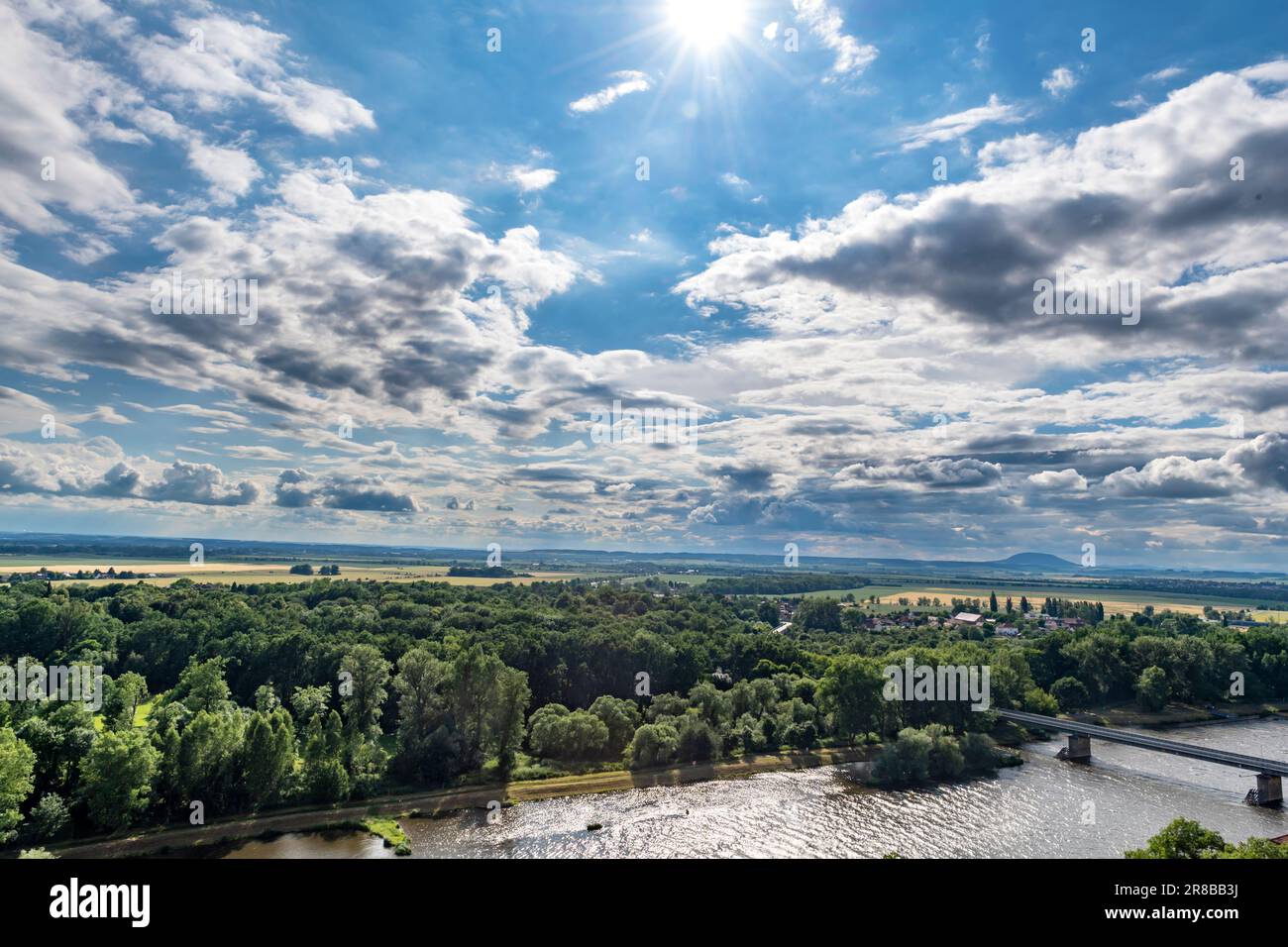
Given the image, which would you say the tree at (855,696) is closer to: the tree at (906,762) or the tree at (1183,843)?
the tree at (906,762)

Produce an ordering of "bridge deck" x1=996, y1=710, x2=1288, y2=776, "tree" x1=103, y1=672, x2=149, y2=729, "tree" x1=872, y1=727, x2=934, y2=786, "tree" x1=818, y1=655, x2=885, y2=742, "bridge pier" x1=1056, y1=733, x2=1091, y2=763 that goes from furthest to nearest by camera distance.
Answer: "tree" x1=818, y1=655, x2=885, y2=742 < "bridge pier" x1=1056, y1=733, x2=1091, y2=763 < "tree" x1=872, y1=727, x2=934, y2=786 < "bridge deck" x1=996, y1=710, x2=1288, y2=776 < "tree" x1=103, y1=672, x2=149, y2=729

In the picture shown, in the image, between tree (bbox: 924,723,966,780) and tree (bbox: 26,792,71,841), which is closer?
tree (bbox: 26,792,71,841)

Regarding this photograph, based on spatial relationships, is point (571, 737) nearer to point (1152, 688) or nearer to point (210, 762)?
point (210, 762)

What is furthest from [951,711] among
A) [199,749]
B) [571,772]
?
[199,749]

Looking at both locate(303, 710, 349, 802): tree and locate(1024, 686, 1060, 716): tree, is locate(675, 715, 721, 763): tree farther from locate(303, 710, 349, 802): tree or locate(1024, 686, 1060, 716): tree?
locate(1024, 686, 1060, 716): tree

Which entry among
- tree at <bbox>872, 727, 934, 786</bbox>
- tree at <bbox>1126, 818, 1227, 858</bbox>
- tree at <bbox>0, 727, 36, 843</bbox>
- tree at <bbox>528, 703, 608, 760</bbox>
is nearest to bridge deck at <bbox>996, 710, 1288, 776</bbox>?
tree at <bbox>872, 727, 934, 786</bbox>

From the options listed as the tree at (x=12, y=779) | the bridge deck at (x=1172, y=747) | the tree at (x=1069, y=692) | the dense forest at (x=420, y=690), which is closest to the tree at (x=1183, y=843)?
the bridge deck at (x=1172, y=747)
